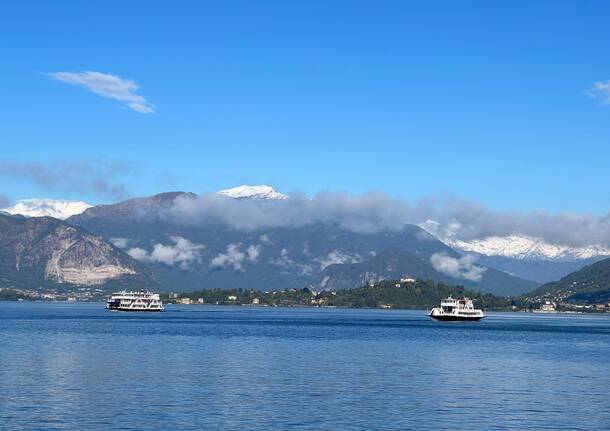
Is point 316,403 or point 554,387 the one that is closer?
point 316,403

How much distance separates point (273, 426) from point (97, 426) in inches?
619

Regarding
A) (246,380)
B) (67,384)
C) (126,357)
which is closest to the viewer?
(67,384)

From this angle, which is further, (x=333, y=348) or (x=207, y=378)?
(x=333, y=348)

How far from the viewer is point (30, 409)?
91938mm

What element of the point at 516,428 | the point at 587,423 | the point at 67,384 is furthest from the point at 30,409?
the point at 587,423

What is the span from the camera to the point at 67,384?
112m

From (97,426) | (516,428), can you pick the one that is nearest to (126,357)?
(97,426)

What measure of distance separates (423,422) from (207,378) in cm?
3982

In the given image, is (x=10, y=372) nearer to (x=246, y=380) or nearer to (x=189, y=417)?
(x=246, y=380)

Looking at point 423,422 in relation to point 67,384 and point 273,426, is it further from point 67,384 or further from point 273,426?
point 67,384

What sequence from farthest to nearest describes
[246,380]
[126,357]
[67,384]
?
[126,357]
[246,380]
[67,384]

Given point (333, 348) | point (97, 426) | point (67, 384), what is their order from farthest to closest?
point (333, 348) < point (67, 384) < point (97, 426)

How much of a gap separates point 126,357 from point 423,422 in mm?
74027

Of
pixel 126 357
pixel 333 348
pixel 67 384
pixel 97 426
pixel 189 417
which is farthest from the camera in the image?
pixel 333 348
